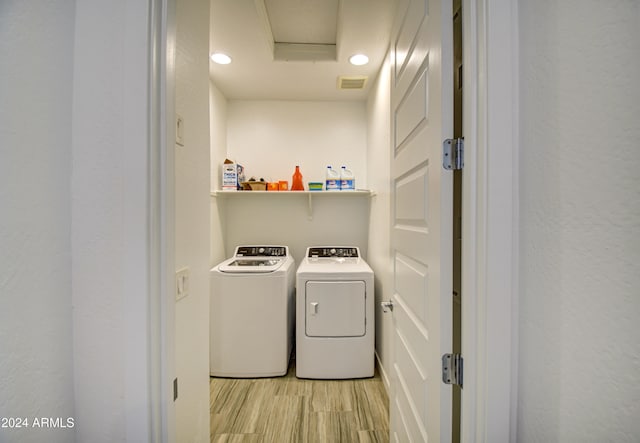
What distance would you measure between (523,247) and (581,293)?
14cm

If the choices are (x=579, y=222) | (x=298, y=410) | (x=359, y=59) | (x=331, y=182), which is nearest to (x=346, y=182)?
(x=331, y=182)

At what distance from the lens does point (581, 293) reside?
1.71ft

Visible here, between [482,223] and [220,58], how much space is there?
2.21 meters

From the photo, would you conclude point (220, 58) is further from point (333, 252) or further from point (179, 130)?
point (333, 252)

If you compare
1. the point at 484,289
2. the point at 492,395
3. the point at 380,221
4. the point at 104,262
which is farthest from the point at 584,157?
the point at 380,221

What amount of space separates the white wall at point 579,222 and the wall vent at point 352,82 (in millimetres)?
1861

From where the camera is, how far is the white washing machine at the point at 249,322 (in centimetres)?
209

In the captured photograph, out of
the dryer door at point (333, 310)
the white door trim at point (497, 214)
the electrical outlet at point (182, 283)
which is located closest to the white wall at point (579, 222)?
the white door trim at point (497, 214)

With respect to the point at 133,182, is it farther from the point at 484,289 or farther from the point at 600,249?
the point at 600,249

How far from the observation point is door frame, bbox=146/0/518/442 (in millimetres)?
629

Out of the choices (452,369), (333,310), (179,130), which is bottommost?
(333,310)

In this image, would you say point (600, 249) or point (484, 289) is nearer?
point (600, 249)

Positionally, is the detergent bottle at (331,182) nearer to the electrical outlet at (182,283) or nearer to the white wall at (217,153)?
the white wall at (217,153)

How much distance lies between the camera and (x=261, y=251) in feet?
8.71
